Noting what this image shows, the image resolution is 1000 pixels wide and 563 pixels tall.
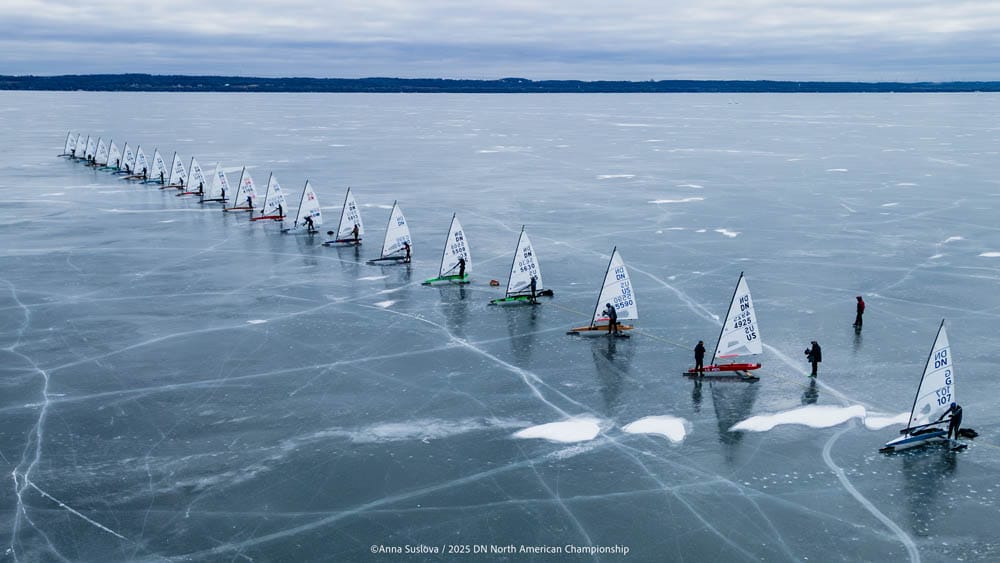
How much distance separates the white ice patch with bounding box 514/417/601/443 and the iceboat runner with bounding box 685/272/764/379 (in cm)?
450

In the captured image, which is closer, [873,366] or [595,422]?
[595,422]

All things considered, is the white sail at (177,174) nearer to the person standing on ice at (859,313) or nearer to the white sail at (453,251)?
the white sail at (453,251)

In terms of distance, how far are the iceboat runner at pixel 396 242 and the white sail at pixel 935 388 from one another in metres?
22.2

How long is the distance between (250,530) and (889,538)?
444 inches

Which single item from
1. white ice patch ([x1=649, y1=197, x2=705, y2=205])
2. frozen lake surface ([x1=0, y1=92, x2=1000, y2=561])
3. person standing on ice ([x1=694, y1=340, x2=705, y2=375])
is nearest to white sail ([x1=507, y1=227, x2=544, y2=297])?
frozen lake surface ([x1=0, y1=92, x2=1000, y2=561])

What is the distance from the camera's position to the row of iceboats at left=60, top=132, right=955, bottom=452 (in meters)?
19.3

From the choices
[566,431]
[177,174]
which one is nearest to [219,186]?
[177,174]

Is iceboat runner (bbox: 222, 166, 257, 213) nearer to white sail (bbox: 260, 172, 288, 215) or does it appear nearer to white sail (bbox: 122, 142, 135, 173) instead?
white sail (bbox: 260, 172, 288, 215)

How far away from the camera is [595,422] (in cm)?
2084

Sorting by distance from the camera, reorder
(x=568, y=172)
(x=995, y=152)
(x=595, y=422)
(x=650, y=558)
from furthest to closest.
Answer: (x=995, y=152) → (x=568, y=172) → (x=595, y=422) → (x=650, y=558)

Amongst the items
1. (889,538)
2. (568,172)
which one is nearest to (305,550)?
(889,538)

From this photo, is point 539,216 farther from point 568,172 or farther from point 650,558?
point 650,558

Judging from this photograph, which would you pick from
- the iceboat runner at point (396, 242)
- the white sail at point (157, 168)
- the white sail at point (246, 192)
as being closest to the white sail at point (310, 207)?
the white sail at point (246, 192)

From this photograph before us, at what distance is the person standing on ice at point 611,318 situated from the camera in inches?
1072
